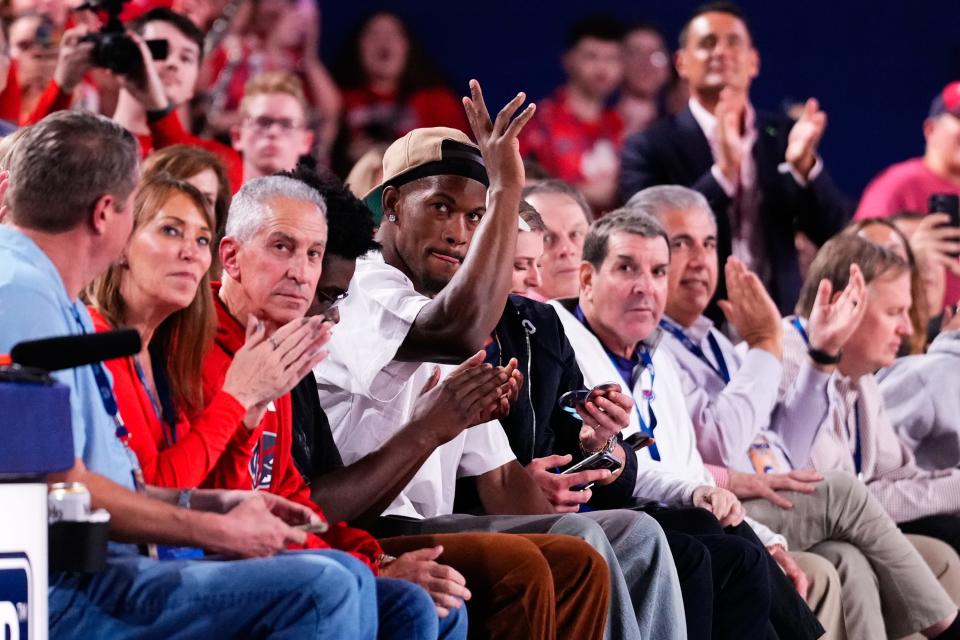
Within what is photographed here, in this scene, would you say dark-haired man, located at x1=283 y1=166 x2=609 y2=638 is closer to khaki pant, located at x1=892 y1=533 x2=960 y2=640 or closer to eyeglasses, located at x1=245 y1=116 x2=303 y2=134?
khaki pant, located at x1=892 y1=533 x2=960 y2=640

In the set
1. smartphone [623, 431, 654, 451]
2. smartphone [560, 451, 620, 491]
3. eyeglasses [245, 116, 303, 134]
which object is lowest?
smartphone [560, 451, 620, 491]

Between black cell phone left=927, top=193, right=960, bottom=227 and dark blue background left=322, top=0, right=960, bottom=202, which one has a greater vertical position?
dark blue background left=322, top=0, right=960, bottom=202

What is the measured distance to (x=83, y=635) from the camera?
6.68 ft

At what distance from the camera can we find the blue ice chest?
1640 millimetres

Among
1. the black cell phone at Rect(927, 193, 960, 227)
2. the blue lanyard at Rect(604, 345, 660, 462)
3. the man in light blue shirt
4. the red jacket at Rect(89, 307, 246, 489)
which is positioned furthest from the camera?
the black cell phone at Rect(927, 193, 960, 227)

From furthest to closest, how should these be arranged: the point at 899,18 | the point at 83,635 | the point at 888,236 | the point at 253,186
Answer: the point at 899,18 < the point at 888,236 < the point at 253,186 < the point at 83,635

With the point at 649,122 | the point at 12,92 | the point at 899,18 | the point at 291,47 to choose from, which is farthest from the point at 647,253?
the point at 899,18

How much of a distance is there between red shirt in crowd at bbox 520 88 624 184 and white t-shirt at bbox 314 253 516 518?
3487mm

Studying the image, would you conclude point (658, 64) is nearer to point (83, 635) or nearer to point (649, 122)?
point (649, 122)

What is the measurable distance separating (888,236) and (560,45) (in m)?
2.56

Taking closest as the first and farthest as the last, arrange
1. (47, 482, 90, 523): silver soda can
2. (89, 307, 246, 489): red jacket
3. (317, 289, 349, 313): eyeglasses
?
(47, 482, 90, 523): silver soda can
(89, 307, 246, 489): red jacket
(317, 289, 349, 313): eyeglasses

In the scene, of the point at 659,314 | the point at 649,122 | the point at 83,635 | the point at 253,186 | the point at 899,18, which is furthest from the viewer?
the point at 899,18

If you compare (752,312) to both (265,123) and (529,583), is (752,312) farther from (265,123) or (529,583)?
(529,583)

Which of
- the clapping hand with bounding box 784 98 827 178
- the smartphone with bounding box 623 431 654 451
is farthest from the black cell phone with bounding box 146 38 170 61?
the clapping hand with bounding box 784 98 827 178
